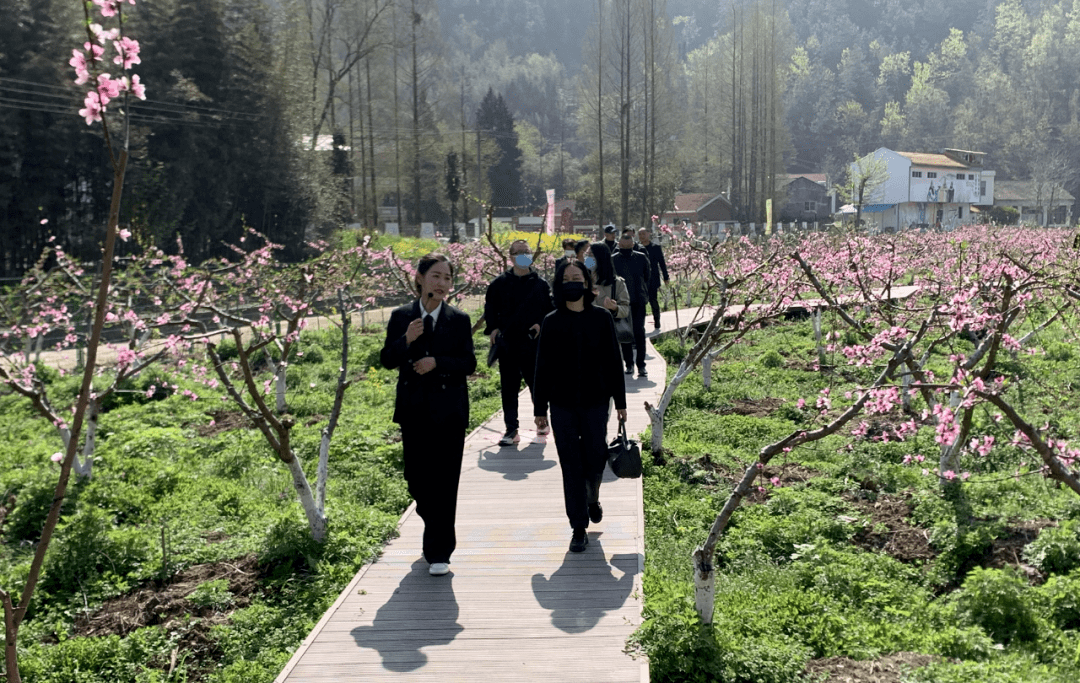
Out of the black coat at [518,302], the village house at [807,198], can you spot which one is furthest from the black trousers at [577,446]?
the village house at [807,198]

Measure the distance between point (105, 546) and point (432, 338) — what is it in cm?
319

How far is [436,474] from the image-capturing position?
5414mm

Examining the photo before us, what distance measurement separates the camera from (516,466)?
314 inches

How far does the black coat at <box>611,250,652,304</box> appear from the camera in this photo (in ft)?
37.9

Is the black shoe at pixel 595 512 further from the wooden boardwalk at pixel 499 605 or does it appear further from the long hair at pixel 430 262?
the long hair at pixel 430 262

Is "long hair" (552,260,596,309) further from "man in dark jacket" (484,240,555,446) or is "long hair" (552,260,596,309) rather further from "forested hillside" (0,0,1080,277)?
"forested hillside" (0,0,1080,277)

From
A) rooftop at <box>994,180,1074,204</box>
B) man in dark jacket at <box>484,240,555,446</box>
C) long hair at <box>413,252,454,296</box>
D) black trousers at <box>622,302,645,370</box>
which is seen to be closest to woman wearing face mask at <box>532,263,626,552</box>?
long hair at <box>413,252,454,296</box>

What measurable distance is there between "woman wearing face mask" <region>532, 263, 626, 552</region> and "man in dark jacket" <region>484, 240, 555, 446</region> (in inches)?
90.8

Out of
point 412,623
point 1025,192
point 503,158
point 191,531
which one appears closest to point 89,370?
point 412,623

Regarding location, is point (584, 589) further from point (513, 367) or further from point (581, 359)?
point (513, 367)

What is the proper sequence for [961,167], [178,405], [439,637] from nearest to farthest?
[439,637], [178,405], [961,167]

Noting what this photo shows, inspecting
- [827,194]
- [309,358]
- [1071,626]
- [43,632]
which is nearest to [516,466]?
[43,632]

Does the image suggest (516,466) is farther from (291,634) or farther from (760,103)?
(760,103)

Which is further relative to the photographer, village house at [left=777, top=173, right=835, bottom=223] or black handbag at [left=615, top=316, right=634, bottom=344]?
village house at [left=777, top=173, right=835, bottom=223]
